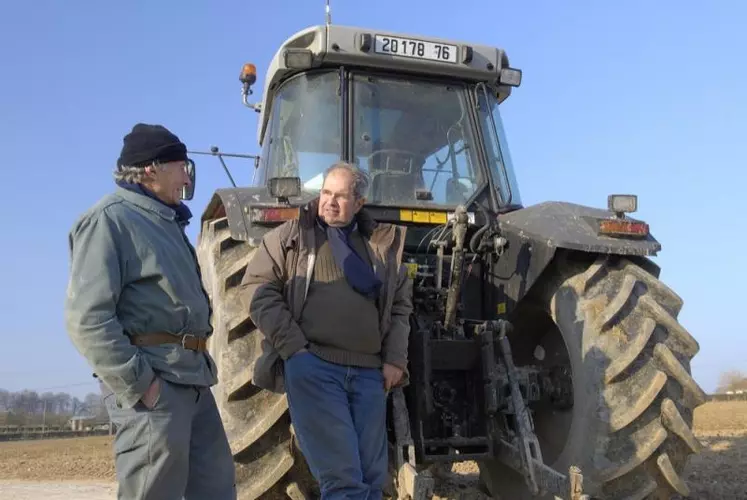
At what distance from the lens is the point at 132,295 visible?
2.52 metres

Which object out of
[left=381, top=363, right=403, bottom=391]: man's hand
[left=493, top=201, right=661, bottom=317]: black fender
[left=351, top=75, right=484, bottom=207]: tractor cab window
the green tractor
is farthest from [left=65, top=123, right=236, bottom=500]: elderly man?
[left=493, top=201, right=661, bottom=317]: black fender

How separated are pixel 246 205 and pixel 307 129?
3.38 ft

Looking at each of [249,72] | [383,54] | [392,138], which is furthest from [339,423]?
[249,72]

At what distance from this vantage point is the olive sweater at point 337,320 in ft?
9.73

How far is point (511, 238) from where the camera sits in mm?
4312

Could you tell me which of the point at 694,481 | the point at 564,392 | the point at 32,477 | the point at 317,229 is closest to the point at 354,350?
the point at 317,229

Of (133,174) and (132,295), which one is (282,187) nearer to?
(133,174)

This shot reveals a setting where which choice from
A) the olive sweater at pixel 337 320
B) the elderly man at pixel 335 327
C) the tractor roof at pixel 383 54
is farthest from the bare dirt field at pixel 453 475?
the tractor roof at pixel 383 54

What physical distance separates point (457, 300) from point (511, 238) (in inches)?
28.4

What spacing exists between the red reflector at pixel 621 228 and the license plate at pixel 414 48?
149 centimetres

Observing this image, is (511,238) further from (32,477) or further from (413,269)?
(32,477)

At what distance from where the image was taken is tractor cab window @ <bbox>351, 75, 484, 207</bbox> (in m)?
4.54

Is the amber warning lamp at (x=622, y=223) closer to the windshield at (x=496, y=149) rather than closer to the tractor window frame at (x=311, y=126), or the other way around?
the windshield at (x=496, y=149)

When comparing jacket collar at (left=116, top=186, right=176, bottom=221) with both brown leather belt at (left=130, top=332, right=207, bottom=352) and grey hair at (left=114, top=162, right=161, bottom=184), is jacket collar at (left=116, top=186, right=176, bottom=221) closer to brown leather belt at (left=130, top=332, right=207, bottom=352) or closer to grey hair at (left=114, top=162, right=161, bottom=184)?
grey hair at (left=114, top=162, right=161, bottom=184)
